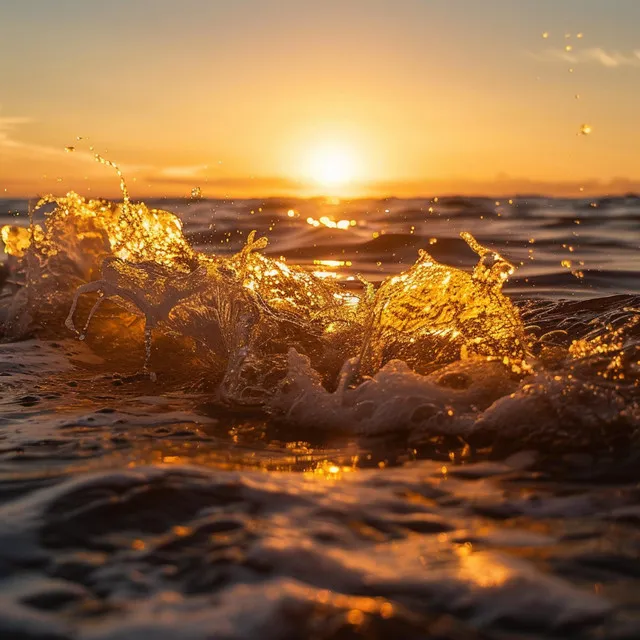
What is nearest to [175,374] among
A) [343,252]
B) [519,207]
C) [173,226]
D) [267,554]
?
[267,554]

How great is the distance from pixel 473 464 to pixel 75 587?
4.56 feet

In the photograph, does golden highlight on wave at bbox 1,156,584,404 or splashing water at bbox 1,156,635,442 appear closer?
splashing water at bbox 1,156,635,442

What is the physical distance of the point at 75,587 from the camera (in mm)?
1952

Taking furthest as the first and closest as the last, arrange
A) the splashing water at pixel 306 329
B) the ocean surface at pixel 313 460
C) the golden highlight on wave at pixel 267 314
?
the golden highlight on wave at pixel 267 314 → the splashing water at pixel 306 329 → the ocean surface at pixel 313 460

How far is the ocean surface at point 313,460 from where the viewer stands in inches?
74.3

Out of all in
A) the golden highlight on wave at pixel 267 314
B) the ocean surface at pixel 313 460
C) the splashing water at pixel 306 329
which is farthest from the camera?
the golden highlight on wave at pixel 267 314

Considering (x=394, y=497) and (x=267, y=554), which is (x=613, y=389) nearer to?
(x=394, y=497)

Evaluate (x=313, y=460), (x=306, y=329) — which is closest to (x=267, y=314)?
(x=306, y=329)

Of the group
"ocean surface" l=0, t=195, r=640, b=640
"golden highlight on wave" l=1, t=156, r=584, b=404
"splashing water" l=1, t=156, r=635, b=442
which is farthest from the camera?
"golden highlight on wave" l=1, t=156, r=584, b=404

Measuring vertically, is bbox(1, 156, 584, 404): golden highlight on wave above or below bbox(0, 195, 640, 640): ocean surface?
above

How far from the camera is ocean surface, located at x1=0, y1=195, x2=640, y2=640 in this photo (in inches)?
Result: 74.3

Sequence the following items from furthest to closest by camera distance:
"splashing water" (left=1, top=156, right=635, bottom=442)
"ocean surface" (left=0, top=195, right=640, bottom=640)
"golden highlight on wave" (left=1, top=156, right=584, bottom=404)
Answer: "golden highlight on wave" (left=1, top=156, right=584, bottom=404), "splashing water" (left=1, top=156, right=635, bottom=442), "ocean surface" (left=0, top=195, right=640, bottom=640)

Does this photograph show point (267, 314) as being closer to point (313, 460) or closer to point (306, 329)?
point (306, 329)

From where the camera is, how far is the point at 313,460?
290 cm
